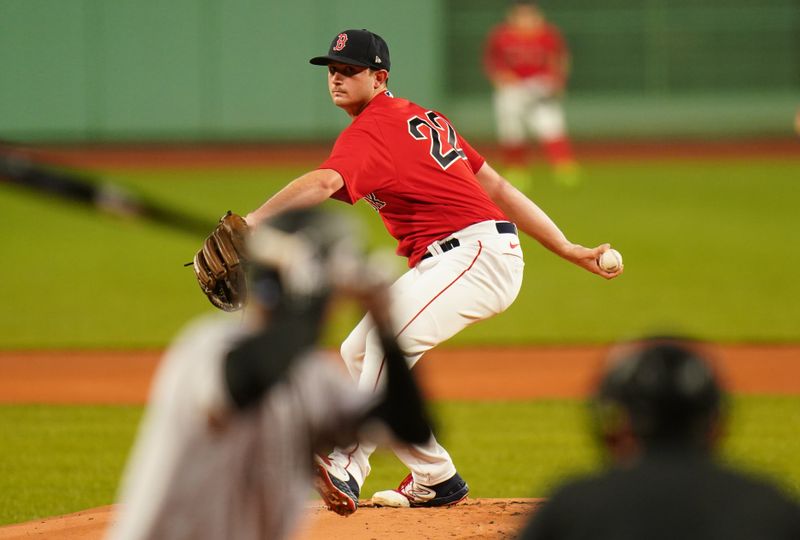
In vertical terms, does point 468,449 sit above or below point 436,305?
below

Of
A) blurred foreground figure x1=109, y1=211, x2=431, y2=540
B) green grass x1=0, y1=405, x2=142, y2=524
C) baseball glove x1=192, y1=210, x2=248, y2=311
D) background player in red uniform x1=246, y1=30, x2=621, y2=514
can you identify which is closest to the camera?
blurred foreground figure x1=109, y1=211, x2=431, y2=540

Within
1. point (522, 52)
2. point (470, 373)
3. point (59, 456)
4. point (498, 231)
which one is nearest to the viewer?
point (498, 231)

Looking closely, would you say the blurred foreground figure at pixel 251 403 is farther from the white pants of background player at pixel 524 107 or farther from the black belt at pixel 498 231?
the white pants of background player at pixel 524 107

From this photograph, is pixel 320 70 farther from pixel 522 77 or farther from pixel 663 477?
pixel 663 477

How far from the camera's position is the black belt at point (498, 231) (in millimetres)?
5559

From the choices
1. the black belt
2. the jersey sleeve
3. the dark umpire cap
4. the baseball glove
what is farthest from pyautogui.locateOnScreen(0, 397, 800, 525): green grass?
the baseball glove

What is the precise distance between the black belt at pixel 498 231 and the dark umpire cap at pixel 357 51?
2.73 feet

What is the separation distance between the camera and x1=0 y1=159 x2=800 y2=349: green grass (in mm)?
11984

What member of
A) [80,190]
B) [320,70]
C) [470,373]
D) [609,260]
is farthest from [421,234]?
[320,70]

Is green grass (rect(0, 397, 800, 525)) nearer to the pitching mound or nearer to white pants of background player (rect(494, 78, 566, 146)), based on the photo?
the pitching mound

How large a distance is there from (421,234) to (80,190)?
9.71ft

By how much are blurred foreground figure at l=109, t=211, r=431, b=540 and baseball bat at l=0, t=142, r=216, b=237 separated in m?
0.30

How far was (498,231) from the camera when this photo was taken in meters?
5.62

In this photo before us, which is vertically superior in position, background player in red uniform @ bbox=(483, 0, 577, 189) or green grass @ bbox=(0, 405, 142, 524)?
background player in red uniform @ bbox=(483, 0, 577, 189)
